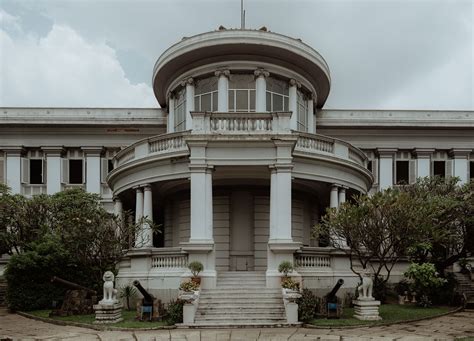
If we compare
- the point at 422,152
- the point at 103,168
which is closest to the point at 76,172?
the point at 103,168

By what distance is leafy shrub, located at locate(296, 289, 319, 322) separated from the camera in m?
14.8

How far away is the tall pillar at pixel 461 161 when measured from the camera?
100 feet

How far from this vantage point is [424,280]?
59.8 ft

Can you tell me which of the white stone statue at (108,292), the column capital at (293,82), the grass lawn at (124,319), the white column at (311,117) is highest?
the column capital at (293,82)

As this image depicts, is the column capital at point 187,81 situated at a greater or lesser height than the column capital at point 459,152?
greater

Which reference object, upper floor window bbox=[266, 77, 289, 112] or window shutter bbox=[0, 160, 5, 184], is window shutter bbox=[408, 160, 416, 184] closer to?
upper floor window bbox=[266, 77, 289, 112]

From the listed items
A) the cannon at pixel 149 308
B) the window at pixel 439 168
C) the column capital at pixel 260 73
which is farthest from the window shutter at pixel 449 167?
the cannon at pixel 149 308

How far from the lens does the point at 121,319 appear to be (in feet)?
50.8

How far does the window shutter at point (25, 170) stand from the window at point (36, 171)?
169mm

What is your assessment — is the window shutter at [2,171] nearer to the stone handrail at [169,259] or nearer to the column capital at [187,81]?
the column capital at [187,81]

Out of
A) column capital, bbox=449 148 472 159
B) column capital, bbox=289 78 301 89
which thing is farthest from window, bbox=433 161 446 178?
column capital, bbox=289 78 301 89

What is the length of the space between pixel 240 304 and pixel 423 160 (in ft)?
63.0

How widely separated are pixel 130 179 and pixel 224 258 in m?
5.04

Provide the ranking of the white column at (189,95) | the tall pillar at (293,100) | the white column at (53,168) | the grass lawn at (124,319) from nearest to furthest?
the grass lawn at (124,319) → the white column at (189,95) → the tall pillar at (293,100) → the white column at (53,168)
